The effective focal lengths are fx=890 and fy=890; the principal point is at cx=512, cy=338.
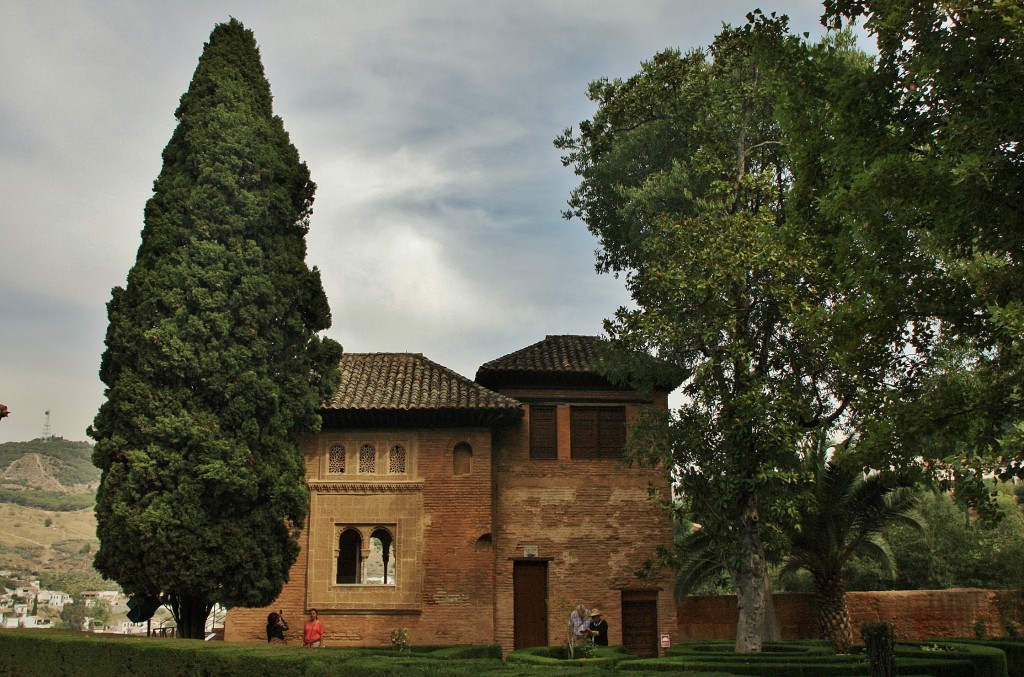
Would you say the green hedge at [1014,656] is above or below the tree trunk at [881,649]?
below

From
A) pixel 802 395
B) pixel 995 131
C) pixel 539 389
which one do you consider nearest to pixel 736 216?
pixel 802 395

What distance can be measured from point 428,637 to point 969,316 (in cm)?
1442

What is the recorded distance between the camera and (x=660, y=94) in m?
18.7

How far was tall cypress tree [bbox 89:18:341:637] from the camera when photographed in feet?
50.1

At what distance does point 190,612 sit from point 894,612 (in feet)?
55.8

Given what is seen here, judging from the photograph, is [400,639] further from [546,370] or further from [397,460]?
[546,370]

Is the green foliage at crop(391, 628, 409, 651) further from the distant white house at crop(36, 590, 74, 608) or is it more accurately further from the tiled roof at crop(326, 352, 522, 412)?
the distant white house at crop(36, 590, 74, 608)

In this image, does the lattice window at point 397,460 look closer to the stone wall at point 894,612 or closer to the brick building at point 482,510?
the brick building at point 482,510

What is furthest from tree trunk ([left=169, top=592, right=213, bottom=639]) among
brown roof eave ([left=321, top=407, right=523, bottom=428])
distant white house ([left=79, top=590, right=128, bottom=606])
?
distant white house ([left=79, top=590, right=128, bottom=606])

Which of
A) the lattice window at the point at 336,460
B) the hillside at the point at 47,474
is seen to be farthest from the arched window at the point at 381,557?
the hillside at the point at 47,474

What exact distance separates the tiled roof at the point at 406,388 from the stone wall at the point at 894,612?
23.9 feet

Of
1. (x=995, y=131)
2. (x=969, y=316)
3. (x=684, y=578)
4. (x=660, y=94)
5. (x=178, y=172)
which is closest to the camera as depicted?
(x=995, y=131)

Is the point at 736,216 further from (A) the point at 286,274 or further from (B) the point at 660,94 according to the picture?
(A) the point at 286,274

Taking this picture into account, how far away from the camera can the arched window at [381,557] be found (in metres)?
20.7
